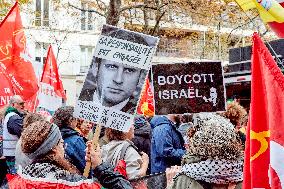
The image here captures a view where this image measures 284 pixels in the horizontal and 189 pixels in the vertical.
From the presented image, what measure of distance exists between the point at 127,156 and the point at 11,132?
2600 mm

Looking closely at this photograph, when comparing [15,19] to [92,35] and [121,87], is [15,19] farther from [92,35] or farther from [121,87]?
[92,35]

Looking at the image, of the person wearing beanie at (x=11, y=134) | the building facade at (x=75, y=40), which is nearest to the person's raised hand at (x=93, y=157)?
the person wearing beanie at (x=11, y=134)

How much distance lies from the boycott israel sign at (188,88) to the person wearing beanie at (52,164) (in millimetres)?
1156

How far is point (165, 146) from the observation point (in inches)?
251

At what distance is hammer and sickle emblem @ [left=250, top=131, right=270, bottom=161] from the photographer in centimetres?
295

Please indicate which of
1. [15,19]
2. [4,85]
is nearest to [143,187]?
[4,85]

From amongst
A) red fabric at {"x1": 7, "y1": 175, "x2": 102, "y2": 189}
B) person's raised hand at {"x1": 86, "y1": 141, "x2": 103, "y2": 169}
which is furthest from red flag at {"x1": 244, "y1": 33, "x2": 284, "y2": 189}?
person's raised hand at {"x1": 86, "y1": 141, "x2": 103, "y2": 169}

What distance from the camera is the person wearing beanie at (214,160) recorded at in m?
3.33

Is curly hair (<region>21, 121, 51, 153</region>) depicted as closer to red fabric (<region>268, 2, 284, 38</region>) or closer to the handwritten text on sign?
the handwritten text on sign

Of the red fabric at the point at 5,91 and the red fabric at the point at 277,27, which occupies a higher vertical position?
the red fabric at the point at 277,27

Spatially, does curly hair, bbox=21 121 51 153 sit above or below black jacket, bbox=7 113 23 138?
above

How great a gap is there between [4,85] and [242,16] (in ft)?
58.5

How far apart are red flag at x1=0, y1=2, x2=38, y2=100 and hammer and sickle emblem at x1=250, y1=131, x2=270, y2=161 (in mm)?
6067

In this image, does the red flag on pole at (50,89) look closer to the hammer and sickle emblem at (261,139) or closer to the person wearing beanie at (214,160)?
the person wearing beanie at (214,160)
